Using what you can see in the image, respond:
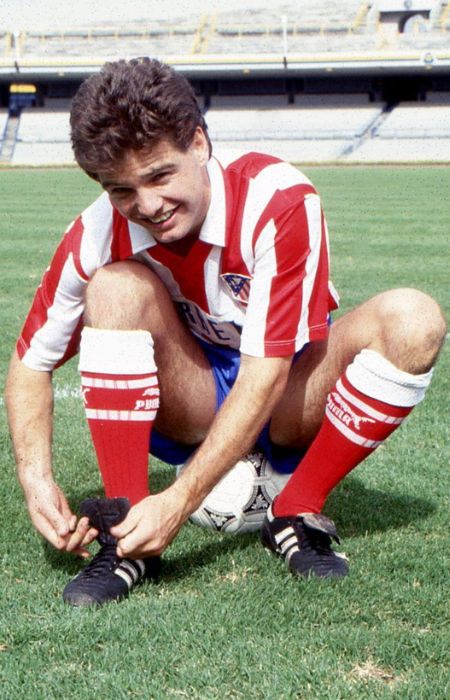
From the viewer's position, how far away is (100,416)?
98.7 inches

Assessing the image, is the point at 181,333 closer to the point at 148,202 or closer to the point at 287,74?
the point at 148,202

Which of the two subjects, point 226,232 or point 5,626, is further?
point 226,232

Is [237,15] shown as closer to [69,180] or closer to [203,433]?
[69,180]

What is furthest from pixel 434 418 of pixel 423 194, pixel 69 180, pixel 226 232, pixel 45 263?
pixel 69 180

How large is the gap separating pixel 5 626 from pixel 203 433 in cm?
90

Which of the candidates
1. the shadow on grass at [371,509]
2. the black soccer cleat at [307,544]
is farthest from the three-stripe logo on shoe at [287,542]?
the shadow on grass at [371,509]

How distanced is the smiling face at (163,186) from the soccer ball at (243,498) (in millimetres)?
830

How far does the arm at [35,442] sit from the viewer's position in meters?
2.52

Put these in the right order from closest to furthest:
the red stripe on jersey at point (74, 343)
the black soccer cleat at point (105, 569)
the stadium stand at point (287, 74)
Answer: the black soccer cleat at point (105, 569) < the red stripe on jersey at point (74, 343) < the stadium stand at point (287, 74)

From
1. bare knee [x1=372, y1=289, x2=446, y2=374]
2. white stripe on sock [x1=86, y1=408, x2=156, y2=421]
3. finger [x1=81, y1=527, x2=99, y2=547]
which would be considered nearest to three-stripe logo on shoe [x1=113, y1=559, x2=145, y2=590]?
finger [x1=81, y1=527, x2=99, y2=547]

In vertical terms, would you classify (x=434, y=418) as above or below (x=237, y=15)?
above

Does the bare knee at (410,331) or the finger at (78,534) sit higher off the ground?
the bare knee at (410,331)

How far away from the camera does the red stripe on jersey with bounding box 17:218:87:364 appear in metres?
2.58

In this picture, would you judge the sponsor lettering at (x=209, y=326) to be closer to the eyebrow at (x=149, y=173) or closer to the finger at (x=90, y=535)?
the eyebrow at (x=149, y=173)
